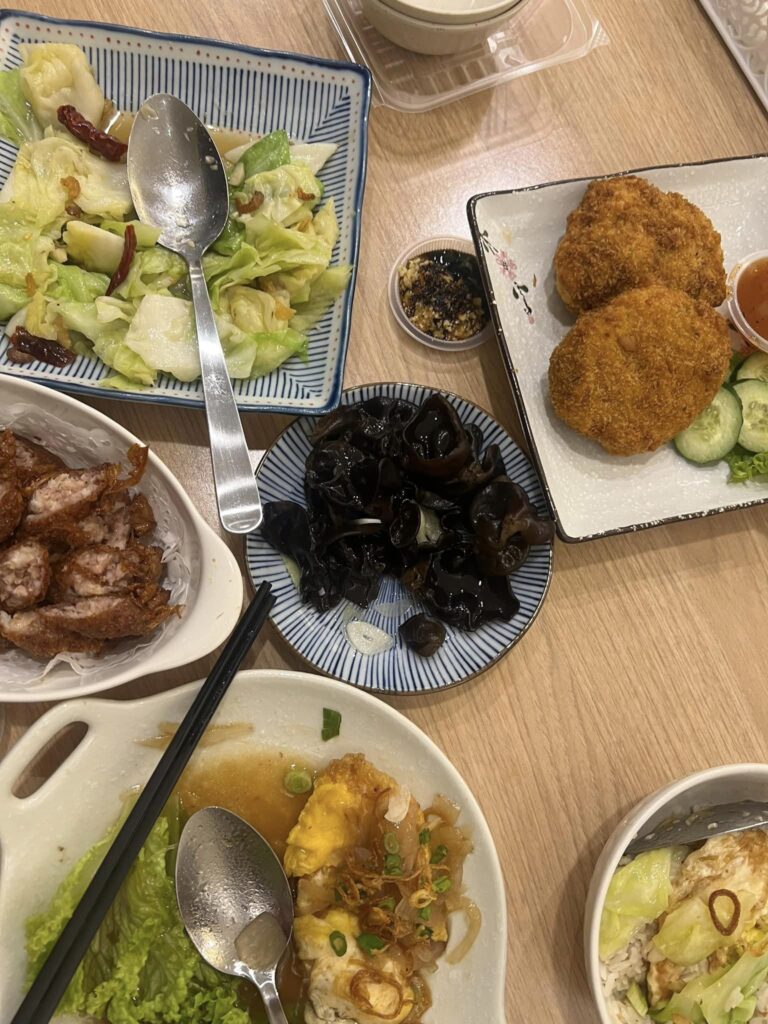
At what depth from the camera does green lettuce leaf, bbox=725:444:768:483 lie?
1944 millimetres

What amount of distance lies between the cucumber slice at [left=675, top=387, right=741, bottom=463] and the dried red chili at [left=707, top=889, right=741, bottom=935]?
3.59 feet

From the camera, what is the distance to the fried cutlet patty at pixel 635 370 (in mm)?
1827

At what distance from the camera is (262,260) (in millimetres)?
1807

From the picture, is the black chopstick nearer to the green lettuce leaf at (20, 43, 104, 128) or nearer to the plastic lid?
the plastic lid

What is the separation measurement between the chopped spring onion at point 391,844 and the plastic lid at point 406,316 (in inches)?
49.4

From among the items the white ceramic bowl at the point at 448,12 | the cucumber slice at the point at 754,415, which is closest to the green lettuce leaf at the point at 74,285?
the white ceramic bowl at the point at 448,12

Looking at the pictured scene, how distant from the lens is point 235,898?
160cm

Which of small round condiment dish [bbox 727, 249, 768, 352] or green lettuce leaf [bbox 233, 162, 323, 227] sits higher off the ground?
green lettuce leaf [bbox 233, 162, 323, 227]

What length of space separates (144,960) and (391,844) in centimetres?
60

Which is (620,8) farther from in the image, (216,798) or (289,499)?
(216,798)

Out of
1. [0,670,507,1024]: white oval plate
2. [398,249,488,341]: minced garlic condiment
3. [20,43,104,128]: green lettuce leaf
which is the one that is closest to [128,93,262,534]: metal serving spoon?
[20,43,104,128]: green lettuce leaf

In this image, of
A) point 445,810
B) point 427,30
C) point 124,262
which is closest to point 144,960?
point 445,810

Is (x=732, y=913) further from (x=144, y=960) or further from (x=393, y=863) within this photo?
(x=144, y=960)

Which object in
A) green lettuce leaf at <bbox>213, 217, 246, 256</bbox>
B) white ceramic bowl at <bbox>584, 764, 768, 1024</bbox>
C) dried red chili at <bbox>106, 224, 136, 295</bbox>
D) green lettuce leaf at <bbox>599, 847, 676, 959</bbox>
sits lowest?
green lettuce leaf at <bbox>599, 847, 676, 959</bbox>
